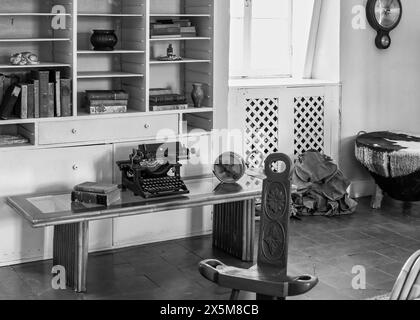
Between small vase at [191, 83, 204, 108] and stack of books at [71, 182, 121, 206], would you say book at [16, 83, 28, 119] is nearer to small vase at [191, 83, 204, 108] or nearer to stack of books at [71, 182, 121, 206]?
stack of books at [71, 182, 121, 206]

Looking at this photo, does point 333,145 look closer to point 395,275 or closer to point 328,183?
point 328,183

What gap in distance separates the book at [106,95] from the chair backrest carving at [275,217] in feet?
5.94

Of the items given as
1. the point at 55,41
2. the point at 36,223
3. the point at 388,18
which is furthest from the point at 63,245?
the point at 388,18

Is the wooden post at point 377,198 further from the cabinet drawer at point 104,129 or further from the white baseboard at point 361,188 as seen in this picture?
the cabinet drawer at point 104,129

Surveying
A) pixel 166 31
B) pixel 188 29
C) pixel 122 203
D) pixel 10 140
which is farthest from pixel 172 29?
pixel 122 203

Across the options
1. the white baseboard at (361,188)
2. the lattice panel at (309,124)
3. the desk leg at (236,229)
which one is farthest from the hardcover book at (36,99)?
the white baseboard at (361,188)

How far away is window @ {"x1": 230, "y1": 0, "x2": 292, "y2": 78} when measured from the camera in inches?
279

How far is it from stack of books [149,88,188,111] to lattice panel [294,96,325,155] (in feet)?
4.98

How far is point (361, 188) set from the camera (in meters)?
7.61

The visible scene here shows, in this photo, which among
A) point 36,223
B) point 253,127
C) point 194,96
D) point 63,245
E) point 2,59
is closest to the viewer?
point 36,223

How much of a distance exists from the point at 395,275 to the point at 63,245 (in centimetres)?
230

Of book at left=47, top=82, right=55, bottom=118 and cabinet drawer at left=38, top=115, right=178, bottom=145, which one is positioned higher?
book at left=47, top=82, right=55, bottom=118

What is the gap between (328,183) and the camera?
700 cm

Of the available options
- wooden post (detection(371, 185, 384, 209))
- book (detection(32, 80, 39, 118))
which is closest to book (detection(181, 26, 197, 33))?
book (detection(32, 80, 39, 118))
